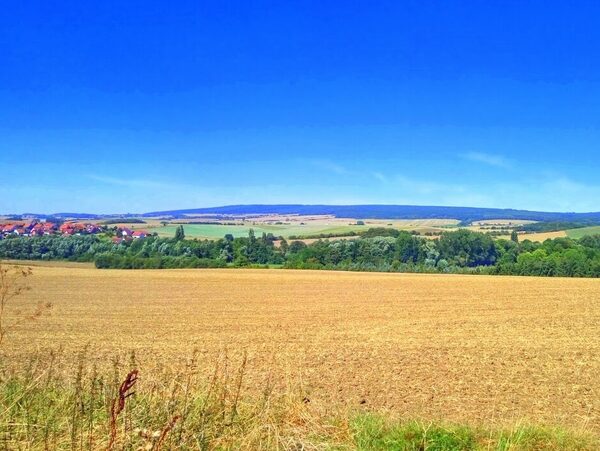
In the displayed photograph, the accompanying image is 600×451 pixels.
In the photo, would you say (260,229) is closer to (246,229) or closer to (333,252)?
(246,229)

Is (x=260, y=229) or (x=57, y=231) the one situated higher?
(x=57, y=231)

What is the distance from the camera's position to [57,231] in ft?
242

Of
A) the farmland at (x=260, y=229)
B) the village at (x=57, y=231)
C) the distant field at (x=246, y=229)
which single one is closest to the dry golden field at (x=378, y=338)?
the village at (x=57, y=231)

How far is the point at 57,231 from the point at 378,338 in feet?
213

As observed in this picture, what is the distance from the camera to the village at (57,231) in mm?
65394

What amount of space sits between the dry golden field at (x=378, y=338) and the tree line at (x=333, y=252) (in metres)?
17.2

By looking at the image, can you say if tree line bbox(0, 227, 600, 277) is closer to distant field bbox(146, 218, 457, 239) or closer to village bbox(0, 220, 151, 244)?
village bbox(0, 220, 151, 244)

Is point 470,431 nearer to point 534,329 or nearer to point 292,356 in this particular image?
point 292,356

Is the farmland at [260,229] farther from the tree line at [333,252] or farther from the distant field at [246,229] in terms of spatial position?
the tree line at [333,252]

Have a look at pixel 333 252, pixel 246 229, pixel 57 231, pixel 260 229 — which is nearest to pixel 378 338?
pixel 333 252

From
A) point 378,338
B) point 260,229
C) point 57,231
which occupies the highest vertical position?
point 57,231

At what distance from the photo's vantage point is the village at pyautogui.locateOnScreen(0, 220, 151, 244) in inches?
2575

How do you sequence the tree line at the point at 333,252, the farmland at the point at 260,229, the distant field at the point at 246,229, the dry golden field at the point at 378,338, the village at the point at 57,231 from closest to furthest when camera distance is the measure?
1. the dry golden field at the point at 378,338
2. the tree line at the point at 333,252
3. the village at the point at 57,231
4. the distant field at the point at 246,229
5. the farmland at the point at 260,229

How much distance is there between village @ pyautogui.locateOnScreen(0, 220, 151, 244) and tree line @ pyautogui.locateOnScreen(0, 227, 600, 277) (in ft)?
7.71
